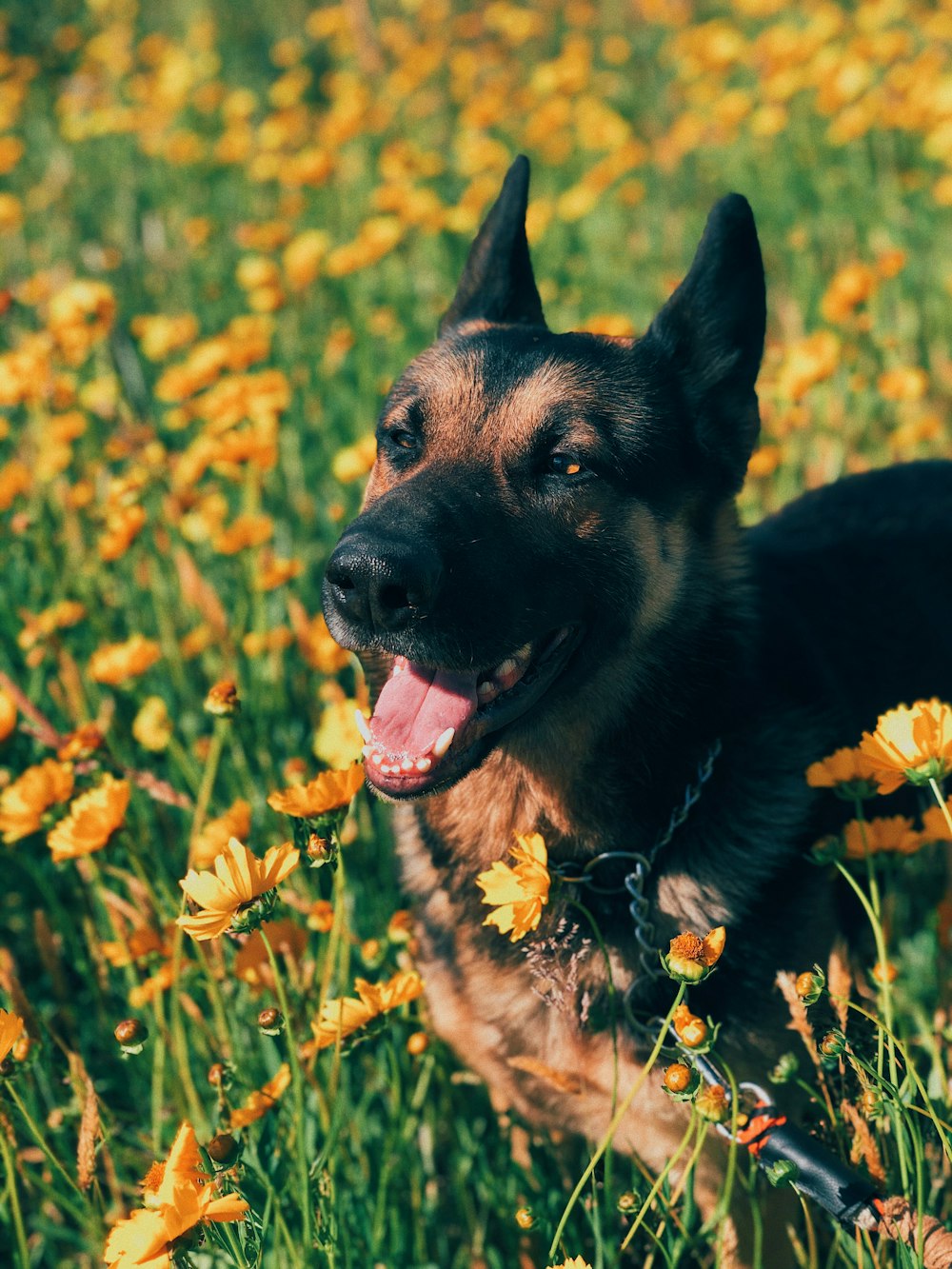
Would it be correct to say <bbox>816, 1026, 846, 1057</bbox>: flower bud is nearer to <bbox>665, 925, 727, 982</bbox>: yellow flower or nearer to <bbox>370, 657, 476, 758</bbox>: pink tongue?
<bbox>665, 925, 727, 982</bbox>: yellow flower

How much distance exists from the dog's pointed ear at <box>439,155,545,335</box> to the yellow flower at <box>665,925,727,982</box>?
1.90 metres

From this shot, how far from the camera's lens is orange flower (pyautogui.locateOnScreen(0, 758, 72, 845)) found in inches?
88.0

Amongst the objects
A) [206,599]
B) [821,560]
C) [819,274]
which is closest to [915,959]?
[821,560]

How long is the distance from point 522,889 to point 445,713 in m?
0.65

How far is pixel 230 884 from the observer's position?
1539 mm

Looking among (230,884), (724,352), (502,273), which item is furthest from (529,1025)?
(502,273)

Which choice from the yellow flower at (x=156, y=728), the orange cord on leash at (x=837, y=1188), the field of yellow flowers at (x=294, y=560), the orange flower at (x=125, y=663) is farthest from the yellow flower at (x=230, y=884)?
the orange flower at (x=125, y=663)

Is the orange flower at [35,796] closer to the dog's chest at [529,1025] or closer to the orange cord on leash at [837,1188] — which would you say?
the dog's chest at [529,1025]

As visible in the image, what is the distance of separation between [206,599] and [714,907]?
1.93 metres

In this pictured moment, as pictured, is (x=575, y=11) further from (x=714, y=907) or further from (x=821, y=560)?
(x=714, y=907)

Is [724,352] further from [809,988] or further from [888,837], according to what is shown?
[809,988]

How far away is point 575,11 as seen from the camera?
9938 mm

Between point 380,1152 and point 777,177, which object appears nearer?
point 380,1152

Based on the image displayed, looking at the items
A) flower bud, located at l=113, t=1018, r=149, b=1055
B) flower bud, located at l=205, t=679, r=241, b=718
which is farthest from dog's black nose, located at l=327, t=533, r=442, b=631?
flower bud, located at l=113, t=1018, r=149, b=1055
